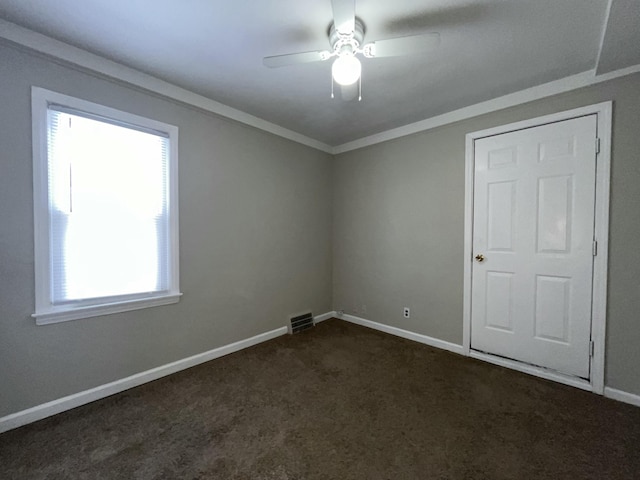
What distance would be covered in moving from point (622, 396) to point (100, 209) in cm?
411

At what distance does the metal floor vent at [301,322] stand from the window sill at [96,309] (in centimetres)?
142

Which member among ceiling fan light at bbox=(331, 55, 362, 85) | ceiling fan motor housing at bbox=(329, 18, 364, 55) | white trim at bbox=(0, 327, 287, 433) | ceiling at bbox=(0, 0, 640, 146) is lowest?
white trim at bbox=(0, 327, 287, 433)

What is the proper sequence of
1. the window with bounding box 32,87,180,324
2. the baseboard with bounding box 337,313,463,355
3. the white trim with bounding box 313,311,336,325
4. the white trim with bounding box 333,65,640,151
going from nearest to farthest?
the window with bounding box 32,87,180,324, the white trim with bounding box 333,65,640,151, the baseboard with bounding box 337,313,463,355, the white trim with bounding box 313,311,336,325

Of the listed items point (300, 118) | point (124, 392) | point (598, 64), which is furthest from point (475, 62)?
point (124, 392)

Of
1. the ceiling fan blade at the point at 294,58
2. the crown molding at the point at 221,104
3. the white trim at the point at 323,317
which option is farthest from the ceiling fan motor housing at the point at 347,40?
the white trim at the point at 323,317

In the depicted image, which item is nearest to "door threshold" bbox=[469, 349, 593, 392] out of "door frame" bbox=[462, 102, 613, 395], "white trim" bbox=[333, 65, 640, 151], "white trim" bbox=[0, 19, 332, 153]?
"door frame" bbox=[462, 102, 613, 395]

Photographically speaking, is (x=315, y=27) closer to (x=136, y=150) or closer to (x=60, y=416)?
(x=136, y=150)

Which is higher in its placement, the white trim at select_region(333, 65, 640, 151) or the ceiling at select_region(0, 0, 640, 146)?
the ceiling at select_region(0, 0, 640, 146)

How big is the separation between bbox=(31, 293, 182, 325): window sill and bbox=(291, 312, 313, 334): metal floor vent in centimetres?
142

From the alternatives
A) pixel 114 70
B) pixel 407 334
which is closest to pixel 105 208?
pixel 114 70

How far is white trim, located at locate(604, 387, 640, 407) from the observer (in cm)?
188

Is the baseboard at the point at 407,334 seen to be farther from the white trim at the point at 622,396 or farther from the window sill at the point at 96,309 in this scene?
the window sill at the point at 96,309

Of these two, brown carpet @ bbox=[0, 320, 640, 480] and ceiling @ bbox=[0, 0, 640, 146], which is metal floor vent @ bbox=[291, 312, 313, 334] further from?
ceiling @ bbox=[0, 0, 640, 146]

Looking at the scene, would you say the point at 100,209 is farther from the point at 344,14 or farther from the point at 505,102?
the point at 505,102
